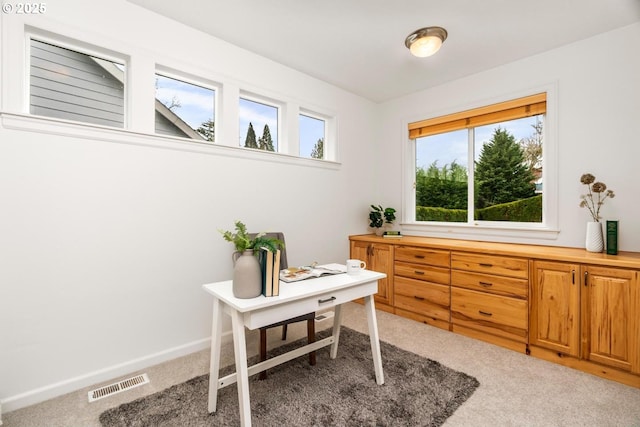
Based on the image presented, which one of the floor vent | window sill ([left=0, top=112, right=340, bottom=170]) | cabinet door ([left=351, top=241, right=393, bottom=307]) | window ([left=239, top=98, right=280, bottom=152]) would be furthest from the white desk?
window ([left=239, top=98, right=280, bottom=152])

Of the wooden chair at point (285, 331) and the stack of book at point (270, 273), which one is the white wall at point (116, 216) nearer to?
the wooden chair at point (285, 331)

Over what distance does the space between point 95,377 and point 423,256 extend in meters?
2.99

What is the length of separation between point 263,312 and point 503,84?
3.35m

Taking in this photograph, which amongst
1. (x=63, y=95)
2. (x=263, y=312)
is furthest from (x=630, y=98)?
(x=63, y=95)

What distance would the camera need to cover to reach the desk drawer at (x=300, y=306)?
4.96 ft

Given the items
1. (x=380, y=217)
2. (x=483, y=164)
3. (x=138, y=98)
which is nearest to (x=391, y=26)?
(x=483, y=164)

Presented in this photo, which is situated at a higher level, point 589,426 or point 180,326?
point 180,326

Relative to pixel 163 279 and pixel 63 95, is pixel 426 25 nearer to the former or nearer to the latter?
pixel 63 95

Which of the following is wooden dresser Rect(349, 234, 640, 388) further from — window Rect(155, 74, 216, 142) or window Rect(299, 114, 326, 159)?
window Rect(155, 74, 216, 142)

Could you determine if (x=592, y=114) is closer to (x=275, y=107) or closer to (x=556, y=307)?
(x=556, y=307)

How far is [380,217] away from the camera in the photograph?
4.01 metres

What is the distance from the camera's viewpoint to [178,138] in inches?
95.7

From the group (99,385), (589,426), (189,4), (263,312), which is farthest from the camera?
(189,4)

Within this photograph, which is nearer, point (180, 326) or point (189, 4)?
point (189, 4)
